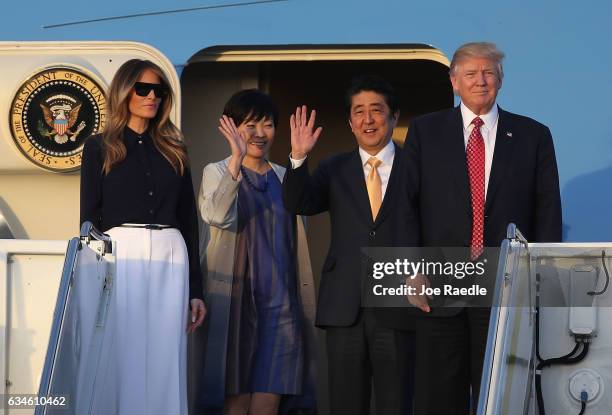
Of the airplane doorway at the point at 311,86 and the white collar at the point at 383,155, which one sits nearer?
the white collar at the point at 383,155

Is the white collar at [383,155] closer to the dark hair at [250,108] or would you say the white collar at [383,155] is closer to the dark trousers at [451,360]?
the dark hair at [250,108]

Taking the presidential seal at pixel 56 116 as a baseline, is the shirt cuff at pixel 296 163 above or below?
below

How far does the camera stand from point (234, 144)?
19.4 ft

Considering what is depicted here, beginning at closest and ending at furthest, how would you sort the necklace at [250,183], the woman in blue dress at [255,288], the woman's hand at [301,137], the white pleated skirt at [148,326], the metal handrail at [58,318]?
the metal handrail at [58,318]
the white pleated skirt at [148,326]
the woman's hand at [301,137]
the woman in blue dress at [255,288]
the necklace at [250,183]

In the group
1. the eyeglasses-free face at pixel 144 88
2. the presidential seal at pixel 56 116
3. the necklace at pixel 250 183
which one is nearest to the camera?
the eyeglasses-free face at pixel 144 88

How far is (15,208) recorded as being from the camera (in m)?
6.81

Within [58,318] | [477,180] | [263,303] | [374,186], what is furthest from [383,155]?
[58,318]

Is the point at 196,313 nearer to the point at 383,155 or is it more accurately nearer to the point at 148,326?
the point at 148,326

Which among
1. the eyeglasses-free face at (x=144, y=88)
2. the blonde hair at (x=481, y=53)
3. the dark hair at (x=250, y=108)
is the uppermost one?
the blonde hair at (x=481, y=53)

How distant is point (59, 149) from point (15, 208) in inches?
16.4

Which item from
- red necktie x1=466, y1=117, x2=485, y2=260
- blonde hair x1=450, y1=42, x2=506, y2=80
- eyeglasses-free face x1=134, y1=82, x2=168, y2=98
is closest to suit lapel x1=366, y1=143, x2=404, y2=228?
red necktie x1=466, y1=117, x2=485, y2=260

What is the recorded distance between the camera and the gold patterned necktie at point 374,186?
5785mm

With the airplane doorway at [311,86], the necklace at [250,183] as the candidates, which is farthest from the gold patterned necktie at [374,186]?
the airplane doorway at [311,86]

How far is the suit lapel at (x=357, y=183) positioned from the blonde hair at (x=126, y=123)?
30.5 inches
